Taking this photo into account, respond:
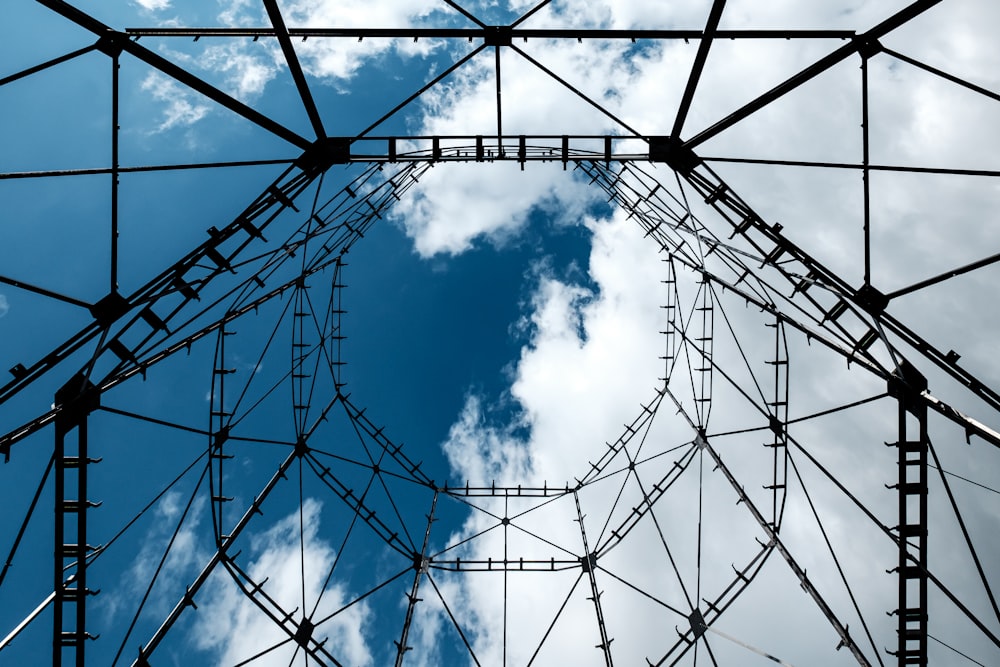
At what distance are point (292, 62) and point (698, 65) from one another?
972 cm

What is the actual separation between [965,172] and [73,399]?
20.0 meters

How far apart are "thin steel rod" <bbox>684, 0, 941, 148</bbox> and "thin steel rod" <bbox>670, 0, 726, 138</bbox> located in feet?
2.94

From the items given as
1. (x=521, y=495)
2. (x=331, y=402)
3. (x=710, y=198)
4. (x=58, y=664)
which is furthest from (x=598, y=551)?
(x=58, y=664)

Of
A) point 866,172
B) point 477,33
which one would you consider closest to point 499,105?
point 477,33

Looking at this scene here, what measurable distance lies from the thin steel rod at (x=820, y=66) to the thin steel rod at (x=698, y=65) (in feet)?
2.94

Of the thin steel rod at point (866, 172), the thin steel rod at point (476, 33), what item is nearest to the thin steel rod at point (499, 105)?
the thin steel rod at point (476, 33)

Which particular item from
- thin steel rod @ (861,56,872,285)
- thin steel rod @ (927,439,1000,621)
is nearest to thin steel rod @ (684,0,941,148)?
thin steel rod @ (861,56,872,285)

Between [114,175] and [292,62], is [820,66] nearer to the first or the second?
[292,62]

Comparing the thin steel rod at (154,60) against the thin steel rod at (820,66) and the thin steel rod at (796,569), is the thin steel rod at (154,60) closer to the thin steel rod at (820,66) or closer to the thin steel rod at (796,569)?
the thin steel rod at (820,66)

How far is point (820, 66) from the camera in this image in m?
16.0

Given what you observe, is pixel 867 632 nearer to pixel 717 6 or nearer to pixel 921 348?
pixel 921 348

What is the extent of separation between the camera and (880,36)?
15.5 metres

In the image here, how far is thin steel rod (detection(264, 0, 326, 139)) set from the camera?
15.0 m

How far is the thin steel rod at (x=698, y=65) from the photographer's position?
1488cm
